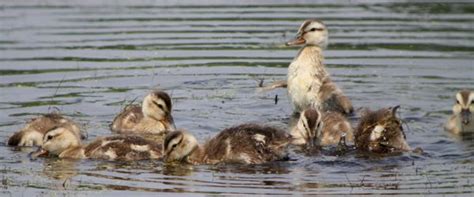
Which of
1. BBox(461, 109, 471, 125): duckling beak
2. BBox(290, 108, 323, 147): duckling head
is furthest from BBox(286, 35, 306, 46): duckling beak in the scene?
BBox(290, 108, 323, 147): duckling head

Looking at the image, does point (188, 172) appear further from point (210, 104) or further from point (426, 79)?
point (426, 79)

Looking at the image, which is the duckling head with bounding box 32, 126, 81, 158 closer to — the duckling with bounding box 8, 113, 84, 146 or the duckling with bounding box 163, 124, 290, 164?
the duckling with bounding box 8, 113, 84, 146

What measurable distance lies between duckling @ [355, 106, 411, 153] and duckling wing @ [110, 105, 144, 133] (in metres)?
2.48

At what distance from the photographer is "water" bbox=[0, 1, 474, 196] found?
34.2 ft

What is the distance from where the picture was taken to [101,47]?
16.6 meters

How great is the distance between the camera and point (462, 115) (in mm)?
12797

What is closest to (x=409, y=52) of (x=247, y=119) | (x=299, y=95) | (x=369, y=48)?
(x=369, y=48)

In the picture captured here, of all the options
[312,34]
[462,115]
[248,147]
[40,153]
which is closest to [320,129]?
[248,147]

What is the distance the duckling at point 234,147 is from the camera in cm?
1112

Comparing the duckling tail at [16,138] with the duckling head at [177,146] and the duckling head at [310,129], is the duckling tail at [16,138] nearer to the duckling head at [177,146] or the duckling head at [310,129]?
the duckling head at [177,146]

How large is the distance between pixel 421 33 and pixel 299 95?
409cm

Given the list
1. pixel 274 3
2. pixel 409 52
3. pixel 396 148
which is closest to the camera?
pixel 396 148

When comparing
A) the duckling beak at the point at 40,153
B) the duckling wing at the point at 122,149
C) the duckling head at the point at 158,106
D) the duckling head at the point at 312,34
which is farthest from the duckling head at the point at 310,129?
the duckling head at the point at 312,34

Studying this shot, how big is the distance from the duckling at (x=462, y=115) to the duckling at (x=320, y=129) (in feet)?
3.59
